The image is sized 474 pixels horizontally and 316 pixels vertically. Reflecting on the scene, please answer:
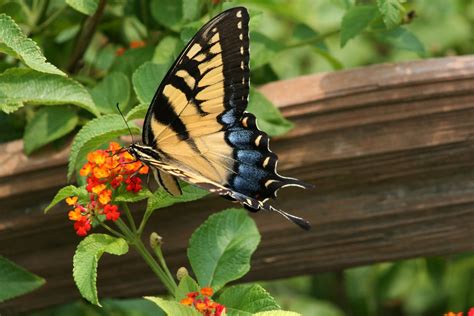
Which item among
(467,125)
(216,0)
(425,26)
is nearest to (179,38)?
(216,0)

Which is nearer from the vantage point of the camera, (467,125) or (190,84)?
(190,84)

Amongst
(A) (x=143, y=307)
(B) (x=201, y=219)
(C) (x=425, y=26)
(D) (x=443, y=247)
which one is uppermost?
(C) (x=425, y=26)

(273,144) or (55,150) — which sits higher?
(273,144)

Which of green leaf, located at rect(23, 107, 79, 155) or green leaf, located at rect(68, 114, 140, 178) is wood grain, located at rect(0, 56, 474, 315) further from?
green leaf, located at rect(68, 114, 140, 178)

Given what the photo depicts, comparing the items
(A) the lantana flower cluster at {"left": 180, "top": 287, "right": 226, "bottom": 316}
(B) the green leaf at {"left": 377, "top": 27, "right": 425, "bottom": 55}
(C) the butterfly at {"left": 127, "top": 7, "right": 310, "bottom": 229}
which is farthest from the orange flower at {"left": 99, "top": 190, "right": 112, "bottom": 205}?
(B) the green leaf at {"left": 377, "top": 27, "right": 425, "bottom": 55}

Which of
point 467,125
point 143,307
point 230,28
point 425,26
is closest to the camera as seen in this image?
point 230,28

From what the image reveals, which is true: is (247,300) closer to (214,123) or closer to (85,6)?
(214,123)

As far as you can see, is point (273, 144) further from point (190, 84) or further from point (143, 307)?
point (143, 307)
